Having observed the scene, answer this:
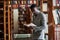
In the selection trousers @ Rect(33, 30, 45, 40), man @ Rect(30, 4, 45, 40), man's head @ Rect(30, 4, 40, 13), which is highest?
man's head @ Rect(30, 4, 40, 13)

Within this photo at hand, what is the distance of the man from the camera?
1988 millimetres

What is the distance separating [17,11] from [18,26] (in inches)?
7.9

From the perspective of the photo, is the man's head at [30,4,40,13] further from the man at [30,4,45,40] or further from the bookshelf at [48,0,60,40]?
the bookshelf at [48,0,60,40]

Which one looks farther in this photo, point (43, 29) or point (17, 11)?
point (17, 11)

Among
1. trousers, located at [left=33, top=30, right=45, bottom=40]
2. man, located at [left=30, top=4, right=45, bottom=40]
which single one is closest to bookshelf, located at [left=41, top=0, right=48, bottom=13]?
man, located at [left=30, top=4, right=45, bottom=40]

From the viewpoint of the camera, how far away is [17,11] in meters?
2.16

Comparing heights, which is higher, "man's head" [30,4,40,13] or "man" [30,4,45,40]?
"man's head" [30,4,40,13]

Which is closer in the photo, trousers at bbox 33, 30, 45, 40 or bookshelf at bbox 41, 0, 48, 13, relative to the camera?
bookshelf at bbox 41, 0, 48, 13

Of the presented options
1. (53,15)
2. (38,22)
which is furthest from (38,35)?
(53,15)

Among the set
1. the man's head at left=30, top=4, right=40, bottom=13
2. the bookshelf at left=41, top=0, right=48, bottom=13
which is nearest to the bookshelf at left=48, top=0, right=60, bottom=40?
the bookshelf at left=41, top=0, right=48, bottom=13

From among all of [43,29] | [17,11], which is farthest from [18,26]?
[43,29]

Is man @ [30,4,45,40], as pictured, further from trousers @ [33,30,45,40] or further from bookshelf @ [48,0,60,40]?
bookshelf @ [48,0,60,40]

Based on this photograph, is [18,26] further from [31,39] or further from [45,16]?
[45,16]

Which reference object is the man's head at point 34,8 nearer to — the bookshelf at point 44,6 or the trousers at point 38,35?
the bookshelf at point 44,6
